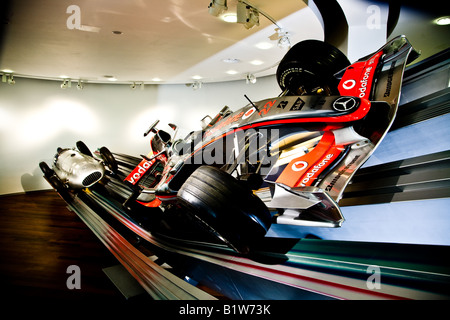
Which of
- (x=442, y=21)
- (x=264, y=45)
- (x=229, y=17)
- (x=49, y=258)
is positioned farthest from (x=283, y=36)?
(x=49, y=258)

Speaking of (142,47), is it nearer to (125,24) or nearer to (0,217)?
(125,24)

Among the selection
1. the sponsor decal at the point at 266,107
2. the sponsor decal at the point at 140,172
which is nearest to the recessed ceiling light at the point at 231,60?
the sponsor decal at the point at 140,172

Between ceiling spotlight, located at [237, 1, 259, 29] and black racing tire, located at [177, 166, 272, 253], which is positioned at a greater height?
ceiling spotlight, located at [237, 1, 259, 29]

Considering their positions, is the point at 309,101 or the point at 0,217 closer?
the point at 309,101

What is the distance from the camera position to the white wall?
5059 millimetres

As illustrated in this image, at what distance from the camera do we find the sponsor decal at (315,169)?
131 centimetres

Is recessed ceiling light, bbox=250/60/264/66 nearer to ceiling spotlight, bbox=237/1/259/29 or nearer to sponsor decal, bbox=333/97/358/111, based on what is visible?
ceiling spotlight, bbox=237/1/259/29

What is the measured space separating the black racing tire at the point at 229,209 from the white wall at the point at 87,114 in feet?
15.1

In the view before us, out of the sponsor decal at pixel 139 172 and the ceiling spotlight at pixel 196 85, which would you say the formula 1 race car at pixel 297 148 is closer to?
the sponsor decal at pixel 139 172

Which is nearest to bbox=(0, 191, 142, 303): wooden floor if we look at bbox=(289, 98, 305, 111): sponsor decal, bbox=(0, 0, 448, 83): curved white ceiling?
bbox=(289, 98, 305, 111): sponsor decal
